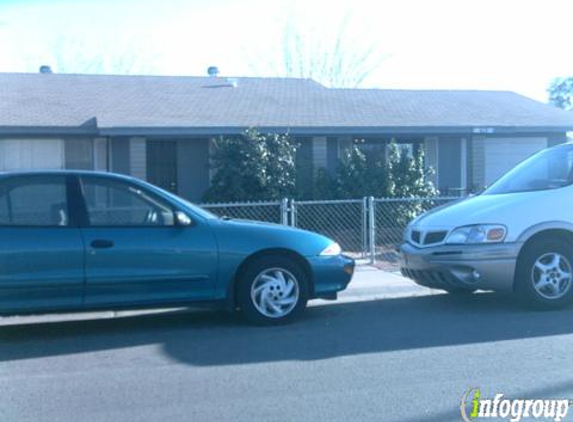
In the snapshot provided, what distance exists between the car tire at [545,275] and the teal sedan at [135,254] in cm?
204

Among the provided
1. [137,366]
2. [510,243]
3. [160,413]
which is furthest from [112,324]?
[510,243]

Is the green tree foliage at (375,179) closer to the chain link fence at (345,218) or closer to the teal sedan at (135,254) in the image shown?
the chain link fence at (345,218)

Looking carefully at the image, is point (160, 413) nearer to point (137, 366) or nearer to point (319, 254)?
point (137, 366)

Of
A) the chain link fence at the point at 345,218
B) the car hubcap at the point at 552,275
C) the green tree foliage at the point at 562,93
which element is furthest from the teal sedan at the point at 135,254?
the green tree foliage at the point at 562,93

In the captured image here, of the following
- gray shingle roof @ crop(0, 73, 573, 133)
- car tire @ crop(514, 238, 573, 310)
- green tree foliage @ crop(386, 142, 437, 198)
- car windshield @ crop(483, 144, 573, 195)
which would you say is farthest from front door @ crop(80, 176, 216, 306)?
green tree foliage @ crop(386, 142, 437, 198)

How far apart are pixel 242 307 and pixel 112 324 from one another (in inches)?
60.2

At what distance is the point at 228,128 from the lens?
16406 millimetres

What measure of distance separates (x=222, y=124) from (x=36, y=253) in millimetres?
9302

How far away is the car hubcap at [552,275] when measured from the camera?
8.78m

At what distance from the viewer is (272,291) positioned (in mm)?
8258

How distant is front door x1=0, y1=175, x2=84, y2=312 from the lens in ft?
24.8

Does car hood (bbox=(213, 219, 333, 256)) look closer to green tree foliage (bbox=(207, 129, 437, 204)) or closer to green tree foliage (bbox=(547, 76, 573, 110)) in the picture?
green tree foliage (bbox=(207, 129, 437, 204))

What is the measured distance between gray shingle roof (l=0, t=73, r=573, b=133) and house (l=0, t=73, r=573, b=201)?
3 cm

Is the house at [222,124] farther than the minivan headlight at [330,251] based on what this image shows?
Yes
